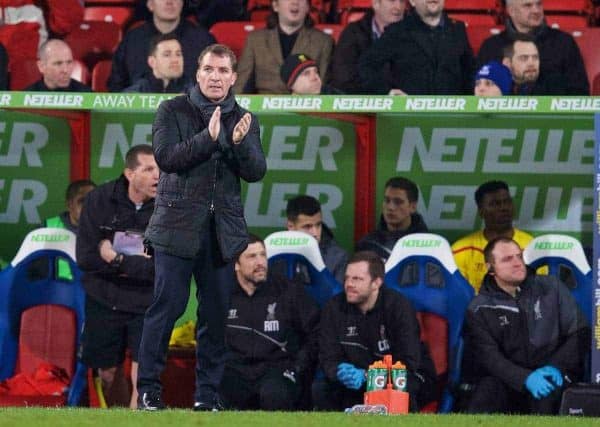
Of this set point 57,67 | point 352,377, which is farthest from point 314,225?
point 57,67

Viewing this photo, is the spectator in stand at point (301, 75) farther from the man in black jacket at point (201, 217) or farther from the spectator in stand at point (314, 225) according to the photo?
the man in black jacket at point (201, 217)

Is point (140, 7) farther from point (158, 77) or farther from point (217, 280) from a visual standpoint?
point (217, 280)

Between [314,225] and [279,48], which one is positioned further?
[279,48]

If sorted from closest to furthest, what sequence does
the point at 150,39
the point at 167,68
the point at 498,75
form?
the point at 498,75 < the point at 167,68 < the point at 150,39

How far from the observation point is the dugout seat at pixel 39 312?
11.0m

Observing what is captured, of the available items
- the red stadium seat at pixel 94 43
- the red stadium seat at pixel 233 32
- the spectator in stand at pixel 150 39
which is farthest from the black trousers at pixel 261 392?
the red stadium seat at pixel 94 43

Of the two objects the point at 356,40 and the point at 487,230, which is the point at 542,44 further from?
the point at 487,230

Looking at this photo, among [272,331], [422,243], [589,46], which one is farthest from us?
[589,46]

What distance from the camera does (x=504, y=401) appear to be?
32.9 ft

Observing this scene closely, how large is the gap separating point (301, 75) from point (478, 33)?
7.41 ft

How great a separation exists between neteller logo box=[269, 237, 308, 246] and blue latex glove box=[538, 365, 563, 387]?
73.1 inches

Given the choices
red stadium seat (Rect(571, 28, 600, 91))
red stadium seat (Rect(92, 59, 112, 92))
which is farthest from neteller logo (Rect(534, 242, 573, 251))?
red stadium seat (Rect(92, 59, 112, 92))

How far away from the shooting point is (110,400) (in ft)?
34.6

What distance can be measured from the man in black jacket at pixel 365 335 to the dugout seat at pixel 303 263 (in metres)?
0.55
